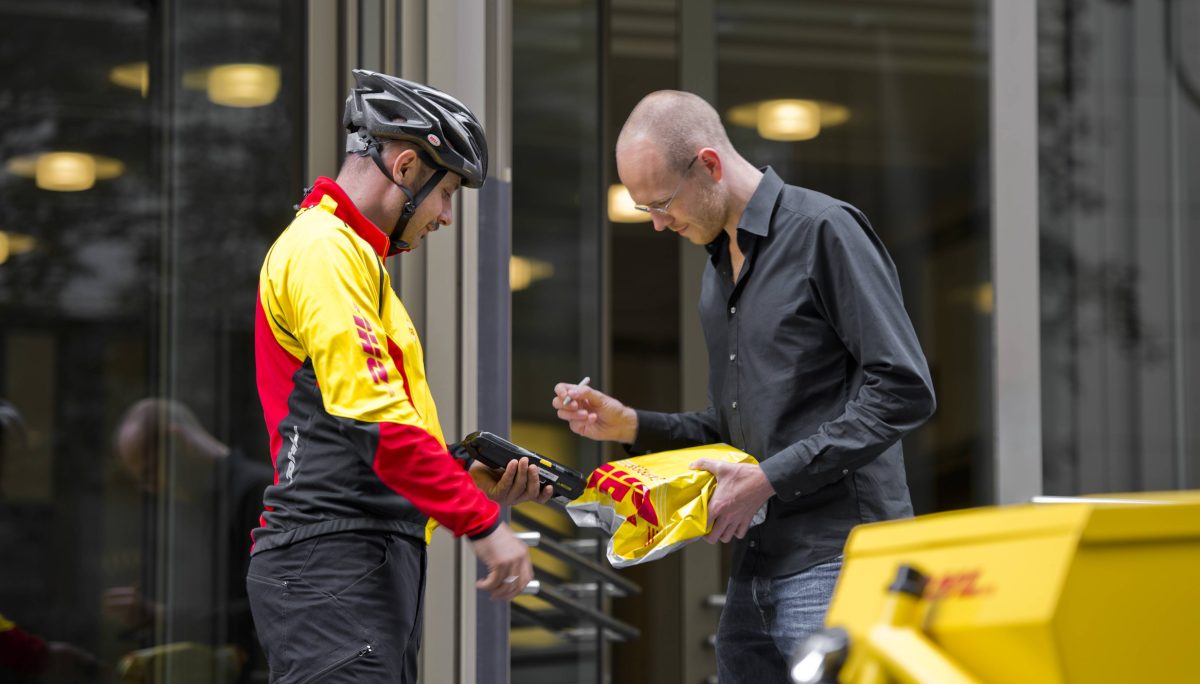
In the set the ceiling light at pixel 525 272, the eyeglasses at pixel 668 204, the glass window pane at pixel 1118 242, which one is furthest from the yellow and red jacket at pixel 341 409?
the glass window pane at pixel 1118 242

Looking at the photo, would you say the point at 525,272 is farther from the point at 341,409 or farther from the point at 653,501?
the point at 341,409

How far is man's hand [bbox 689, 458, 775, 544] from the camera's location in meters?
2.63

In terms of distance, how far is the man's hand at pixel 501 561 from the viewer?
2467 mm

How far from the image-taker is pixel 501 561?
2.47m

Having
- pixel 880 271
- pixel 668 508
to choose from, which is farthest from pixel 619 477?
pixel 880 271

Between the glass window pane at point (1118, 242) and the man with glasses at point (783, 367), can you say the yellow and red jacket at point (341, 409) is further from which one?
the glass window pane at point (1118, 242)

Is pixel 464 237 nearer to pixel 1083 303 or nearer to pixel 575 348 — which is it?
pixel 575 348

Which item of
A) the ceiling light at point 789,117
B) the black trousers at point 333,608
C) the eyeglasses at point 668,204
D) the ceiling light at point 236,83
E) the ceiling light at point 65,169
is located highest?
the ceiling light at point 789,117

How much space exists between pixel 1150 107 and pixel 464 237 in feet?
12.3

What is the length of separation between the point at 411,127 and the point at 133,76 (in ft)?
7.51

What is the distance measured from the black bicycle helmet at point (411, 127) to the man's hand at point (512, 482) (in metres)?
0.48

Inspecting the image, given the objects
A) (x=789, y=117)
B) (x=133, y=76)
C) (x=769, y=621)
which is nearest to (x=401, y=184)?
(x=769, y=621)

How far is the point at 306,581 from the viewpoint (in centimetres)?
243

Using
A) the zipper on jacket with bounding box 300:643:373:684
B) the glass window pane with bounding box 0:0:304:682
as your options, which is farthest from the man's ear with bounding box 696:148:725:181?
the glass window pane with bounding box 0:0:304:682
